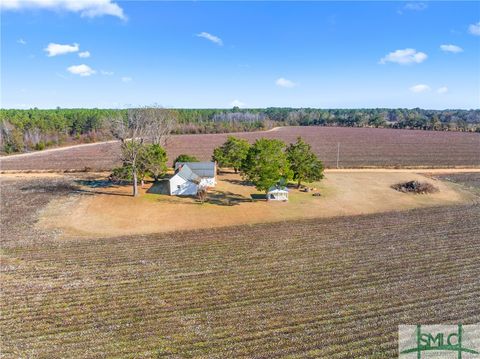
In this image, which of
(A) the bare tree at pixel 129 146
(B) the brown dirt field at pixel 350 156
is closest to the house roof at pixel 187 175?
(A) the bare tree at pixel 129 146

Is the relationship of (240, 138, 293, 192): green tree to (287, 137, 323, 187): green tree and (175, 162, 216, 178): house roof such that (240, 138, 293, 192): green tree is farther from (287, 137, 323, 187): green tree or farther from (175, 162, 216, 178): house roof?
(175, 162, 216, 178): house roof

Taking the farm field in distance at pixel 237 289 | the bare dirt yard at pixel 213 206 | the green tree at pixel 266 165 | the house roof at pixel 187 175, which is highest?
the green tree at pixel 266 165

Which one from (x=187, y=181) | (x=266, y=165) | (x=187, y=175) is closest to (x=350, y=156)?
A: (x=266, y=165)

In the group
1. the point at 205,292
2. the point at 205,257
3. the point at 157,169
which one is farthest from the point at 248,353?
the point at 157,169

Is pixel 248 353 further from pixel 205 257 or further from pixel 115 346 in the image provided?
pixel 205 257

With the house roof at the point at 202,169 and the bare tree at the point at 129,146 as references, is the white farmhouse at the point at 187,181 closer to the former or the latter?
the house roof at the point at 202,169

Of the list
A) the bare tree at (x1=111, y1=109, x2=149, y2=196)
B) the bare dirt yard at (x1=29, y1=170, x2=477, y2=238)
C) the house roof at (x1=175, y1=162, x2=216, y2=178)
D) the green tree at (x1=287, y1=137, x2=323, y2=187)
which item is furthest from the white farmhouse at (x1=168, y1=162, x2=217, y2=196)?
the green tree at (x1=287, y1=137, x2=323, y2=187)

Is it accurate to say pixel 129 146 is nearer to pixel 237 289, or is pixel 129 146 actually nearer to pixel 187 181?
pixel 187 181
